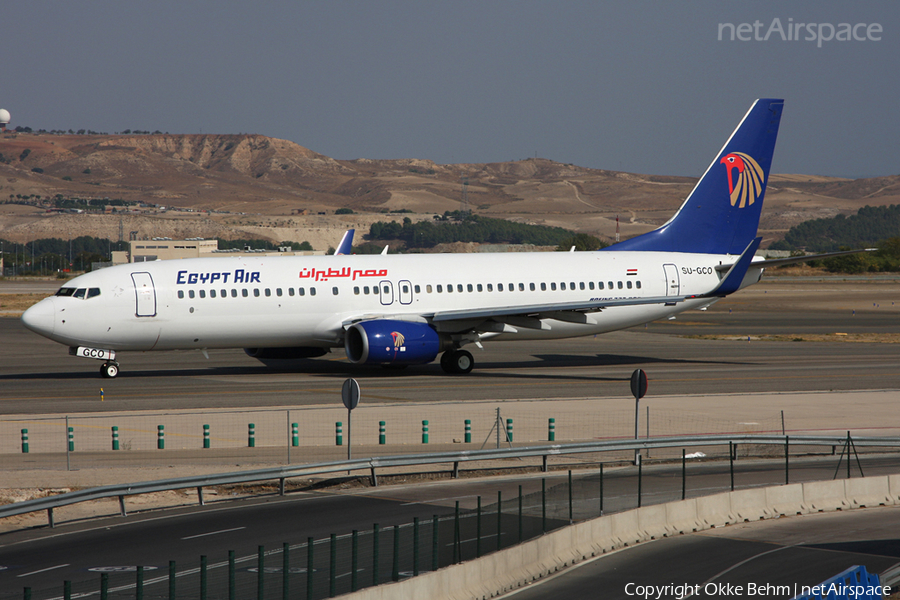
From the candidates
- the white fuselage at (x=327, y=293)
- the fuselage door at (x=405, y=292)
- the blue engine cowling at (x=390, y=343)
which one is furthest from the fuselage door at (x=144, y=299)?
the fuselage door at (x=405, y=292)

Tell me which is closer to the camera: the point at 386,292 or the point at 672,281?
the point at 386,292

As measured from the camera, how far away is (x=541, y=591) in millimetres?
16266

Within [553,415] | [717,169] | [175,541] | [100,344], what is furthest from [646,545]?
[717,169]

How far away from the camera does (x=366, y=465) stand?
22203 mm

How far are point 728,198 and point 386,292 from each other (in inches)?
712

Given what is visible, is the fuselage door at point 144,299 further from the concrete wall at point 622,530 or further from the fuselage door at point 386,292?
the concrete wall at point 622,530

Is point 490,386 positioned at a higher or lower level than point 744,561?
higher

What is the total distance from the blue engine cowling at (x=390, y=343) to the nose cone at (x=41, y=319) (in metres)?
10.8

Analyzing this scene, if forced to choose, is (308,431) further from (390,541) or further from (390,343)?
(390,541)

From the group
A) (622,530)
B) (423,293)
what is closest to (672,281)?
(423,293)

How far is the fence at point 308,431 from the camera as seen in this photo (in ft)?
86.5

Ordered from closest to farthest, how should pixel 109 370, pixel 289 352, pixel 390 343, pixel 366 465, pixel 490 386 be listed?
pixel 366 465 → pixel 490 386 → pixel 390 343 → pixel 109 370 → pixel 289 352

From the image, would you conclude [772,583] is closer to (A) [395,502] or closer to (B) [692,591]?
(B) [692,591]

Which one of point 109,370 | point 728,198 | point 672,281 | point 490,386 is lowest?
point 490,386
